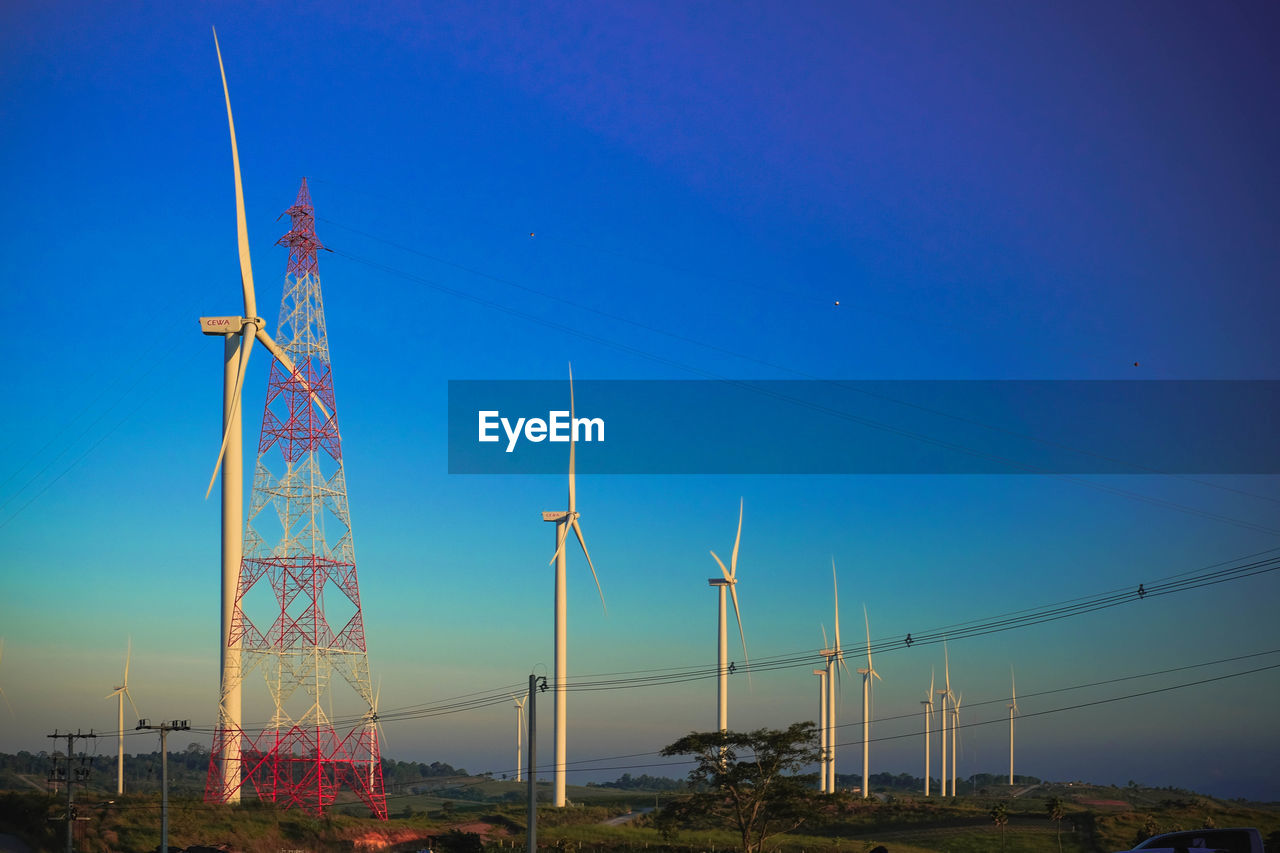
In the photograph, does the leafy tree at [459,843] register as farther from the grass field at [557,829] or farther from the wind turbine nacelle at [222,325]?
the wind turbine nacelle at [222,325]

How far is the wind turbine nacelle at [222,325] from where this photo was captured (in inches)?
3649

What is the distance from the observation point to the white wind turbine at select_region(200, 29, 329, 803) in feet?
286

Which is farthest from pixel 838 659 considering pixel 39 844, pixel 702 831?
pixel 39 844

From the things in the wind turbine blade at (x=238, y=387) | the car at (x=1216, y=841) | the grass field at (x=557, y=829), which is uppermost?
the wind turbine blade at (x=238, y=387)

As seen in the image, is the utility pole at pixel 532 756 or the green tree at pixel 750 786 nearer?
the utility pole at pixel 532 756

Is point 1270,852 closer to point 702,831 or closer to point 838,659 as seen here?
point 702,831

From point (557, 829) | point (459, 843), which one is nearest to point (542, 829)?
point (557, 829)

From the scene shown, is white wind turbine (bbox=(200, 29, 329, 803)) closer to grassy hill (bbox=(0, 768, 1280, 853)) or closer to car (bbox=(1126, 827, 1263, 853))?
grassy hill (bbox=(0, 768, 1280, 853))

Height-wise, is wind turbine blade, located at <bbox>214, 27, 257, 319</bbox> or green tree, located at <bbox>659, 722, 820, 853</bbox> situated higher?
wind turbine blade, located at <bbox>214, 27, 257, 319</bbox>

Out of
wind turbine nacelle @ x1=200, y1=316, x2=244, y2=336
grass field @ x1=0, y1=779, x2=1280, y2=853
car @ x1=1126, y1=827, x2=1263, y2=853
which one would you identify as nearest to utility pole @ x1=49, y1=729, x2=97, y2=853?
grass field @ x1=0, y1=779, x2=1280, y2=853

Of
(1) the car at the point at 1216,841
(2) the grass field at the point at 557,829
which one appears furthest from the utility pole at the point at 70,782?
(1) the car at the point at 1216,841

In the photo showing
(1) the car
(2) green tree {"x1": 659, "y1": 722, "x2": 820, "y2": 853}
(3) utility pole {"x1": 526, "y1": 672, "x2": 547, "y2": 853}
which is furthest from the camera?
(2) green tree {"x1": 659, "y1": 722, "x2": 820, "y2": 853}

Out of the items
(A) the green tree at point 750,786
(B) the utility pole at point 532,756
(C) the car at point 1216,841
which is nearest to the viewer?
(C) the car at point 1216,841

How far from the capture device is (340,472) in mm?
91062
